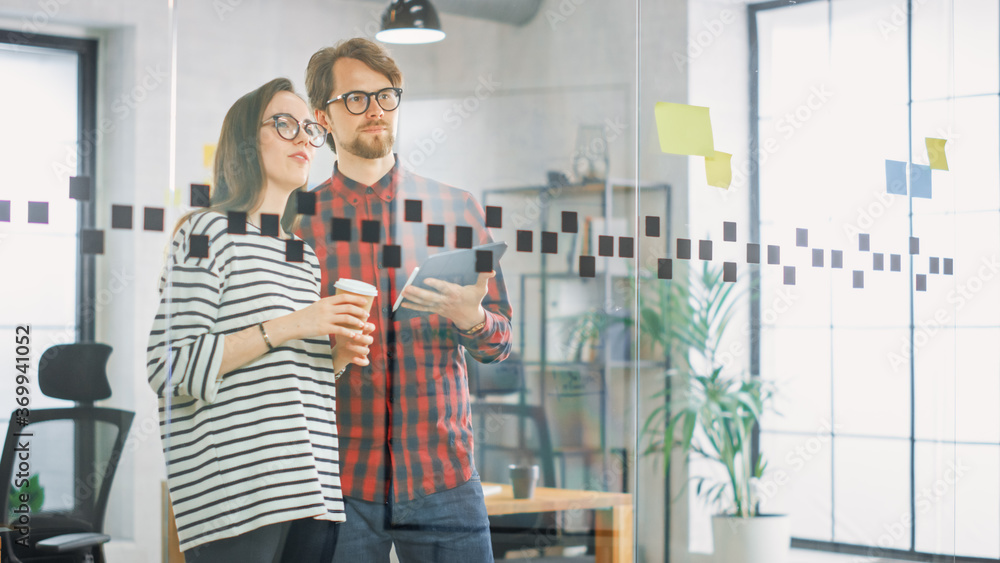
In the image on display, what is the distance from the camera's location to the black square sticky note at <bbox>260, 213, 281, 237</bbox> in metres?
1.68

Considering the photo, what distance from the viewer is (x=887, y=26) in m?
2.44

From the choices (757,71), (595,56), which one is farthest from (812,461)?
(595,56)

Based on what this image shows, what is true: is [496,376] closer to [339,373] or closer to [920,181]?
[339,373]

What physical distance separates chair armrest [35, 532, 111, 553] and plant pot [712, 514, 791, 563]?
1482 mm

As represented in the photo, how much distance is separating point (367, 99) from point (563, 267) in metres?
0.58

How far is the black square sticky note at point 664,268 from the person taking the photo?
6.96ft

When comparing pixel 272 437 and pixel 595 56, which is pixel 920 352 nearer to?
pixel 595 56

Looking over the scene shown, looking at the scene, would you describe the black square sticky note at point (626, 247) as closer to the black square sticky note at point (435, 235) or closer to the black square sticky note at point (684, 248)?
the black square sticky note at point (684, 248)

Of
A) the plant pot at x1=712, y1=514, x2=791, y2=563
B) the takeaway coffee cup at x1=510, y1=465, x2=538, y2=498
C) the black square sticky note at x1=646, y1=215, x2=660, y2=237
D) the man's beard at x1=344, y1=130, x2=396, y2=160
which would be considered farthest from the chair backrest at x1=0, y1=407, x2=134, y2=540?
the plant pot at x1=712, y1=514, x2=791, y2=563

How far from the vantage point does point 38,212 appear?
5.23 feet

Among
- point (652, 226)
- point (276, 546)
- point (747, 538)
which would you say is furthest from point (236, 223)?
point (747, 538)

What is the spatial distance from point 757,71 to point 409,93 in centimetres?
102

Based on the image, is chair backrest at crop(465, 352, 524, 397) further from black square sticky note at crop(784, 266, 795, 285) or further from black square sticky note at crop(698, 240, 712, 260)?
black square sticky note at crop(784, 266, 795, 285)

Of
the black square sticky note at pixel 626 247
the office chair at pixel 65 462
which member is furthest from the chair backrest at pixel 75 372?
the black square sticky note at pixel 626 247
